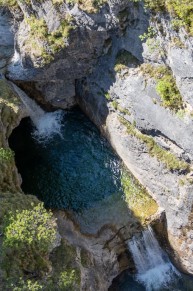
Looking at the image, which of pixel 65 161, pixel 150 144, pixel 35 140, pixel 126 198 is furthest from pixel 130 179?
pixel 35 140

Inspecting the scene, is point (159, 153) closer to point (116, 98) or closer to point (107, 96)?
point (116, 98)

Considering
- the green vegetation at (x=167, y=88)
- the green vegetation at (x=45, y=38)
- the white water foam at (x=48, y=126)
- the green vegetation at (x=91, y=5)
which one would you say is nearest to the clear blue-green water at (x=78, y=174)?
the white water foam at (x=48, y=126)

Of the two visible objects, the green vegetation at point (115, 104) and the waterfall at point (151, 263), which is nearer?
the waterfall at point (151, 263)

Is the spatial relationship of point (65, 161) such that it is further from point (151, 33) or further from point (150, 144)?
point (151, 33)

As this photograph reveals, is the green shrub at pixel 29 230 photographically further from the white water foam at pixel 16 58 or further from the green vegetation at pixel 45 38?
the white water foam at pixel 16 58

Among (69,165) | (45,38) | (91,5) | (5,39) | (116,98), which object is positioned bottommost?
(69,165)

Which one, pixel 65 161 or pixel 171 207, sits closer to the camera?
pixel 171 207

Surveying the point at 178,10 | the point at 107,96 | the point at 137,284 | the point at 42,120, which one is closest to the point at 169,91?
the point at 178,10
